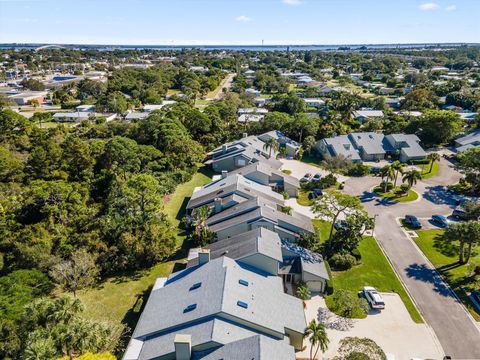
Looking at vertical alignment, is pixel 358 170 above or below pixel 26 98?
A: below

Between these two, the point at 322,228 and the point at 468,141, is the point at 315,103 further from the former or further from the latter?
the point at 322,228

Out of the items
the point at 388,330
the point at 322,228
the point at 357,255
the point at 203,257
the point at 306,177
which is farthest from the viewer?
the point at 306,177

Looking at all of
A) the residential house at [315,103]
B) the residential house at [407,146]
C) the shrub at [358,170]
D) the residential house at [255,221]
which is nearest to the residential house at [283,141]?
the shrub at [358,170]

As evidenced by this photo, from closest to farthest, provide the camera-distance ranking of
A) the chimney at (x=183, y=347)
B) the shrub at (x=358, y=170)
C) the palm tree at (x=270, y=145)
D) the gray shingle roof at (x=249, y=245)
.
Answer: the chimney at (x=183, y=347) < the gray shingle roof at (x=249, y=245) < the shrub at (x=358, y=170) < the palm tree at (x=270, y=145)

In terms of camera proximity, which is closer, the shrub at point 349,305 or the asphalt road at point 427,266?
the asphalt road at point 427,266

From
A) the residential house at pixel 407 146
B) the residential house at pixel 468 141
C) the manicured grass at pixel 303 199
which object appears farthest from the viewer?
the residential house at pixel 468 141

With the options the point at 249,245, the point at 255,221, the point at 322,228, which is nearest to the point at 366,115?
the point at 322,228

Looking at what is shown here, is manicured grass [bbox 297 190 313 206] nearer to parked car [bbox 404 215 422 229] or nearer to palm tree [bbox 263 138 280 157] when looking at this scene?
palm tree [bbox 263 138 280 157]

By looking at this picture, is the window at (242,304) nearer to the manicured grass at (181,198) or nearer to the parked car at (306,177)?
the manicured grass at (181,198)
